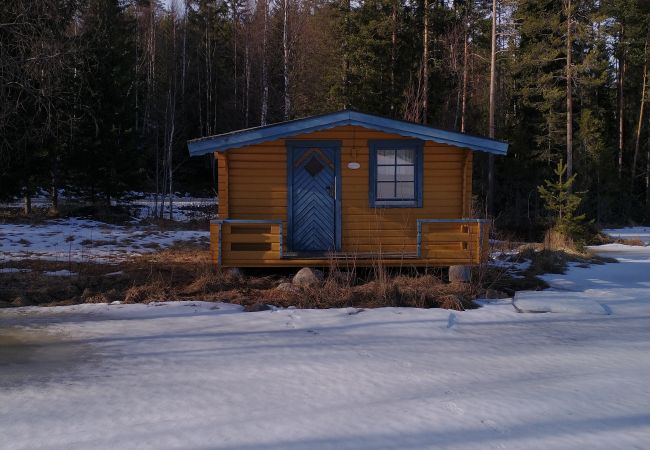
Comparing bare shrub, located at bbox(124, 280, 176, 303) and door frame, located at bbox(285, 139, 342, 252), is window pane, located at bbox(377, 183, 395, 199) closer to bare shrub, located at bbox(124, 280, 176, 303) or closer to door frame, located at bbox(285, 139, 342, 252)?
door frame, located at bbox(285, 139, 342, 252)

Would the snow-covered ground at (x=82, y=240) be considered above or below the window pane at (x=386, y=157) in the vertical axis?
below

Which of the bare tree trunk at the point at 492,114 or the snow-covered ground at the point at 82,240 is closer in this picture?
the snow-covered ground at the point at 82,240

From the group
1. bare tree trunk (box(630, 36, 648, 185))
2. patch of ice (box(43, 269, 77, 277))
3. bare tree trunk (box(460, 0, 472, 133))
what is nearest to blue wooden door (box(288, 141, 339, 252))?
patch of ice (box(43, 269, 77, 277))

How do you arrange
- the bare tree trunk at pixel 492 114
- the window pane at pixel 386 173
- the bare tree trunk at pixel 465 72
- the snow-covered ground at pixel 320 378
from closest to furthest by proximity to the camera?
the snow-covered ground at pixel 320 378, the window pane at pixel 386 173, the bare tree trunk at pixel 492 114, the bare tree trunk at pixel 465 72

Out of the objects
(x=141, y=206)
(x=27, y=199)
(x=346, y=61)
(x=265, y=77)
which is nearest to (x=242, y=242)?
(x=27, y=199)

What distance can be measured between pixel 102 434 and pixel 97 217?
17.6m

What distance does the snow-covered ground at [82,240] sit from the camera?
1273 centimetres

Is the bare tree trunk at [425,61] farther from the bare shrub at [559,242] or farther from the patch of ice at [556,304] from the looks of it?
the patch of ice at [556,304]

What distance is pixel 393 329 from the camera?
7.21 meters

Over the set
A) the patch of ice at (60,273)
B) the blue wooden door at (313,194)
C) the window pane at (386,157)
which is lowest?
the patch of ice at (60,273)

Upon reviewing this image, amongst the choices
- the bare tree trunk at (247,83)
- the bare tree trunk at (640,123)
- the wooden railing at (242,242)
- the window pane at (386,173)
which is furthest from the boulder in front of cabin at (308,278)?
the bare tree trunk at (640,123)

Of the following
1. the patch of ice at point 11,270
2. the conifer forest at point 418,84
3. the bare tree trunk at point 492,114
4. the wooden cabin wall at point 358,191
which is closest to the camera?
the patch of ice at point 11,270

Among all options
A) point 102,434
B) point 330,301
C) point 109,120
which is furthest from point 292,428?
point 109,120

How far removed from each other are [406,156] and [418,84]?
16.8m
